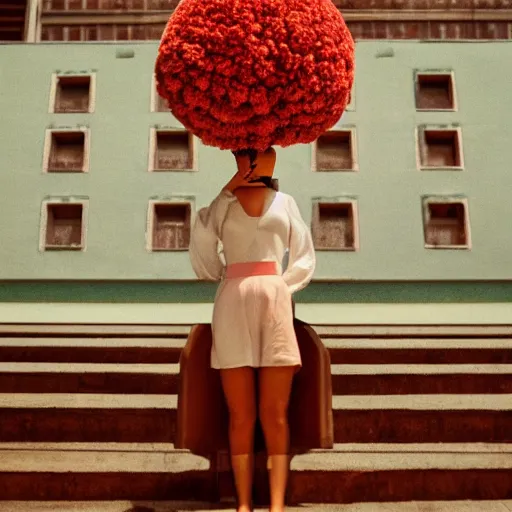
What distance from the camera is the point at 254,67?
1.91 meters

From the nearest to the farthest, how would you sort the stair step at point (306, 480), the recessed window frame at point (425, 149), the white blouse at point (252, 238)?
1. the white blouse at point (252, 238)
2. the stair step at point (306, 480)
3. the recessed window frame at point (425, 149)

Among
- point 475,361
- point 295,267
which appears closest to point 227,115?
point 295,267

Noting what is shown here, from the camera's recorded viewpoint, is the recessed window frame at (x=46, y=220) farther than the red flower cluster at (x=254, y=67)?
Yes

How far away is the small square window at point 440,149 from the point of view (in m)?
5.03

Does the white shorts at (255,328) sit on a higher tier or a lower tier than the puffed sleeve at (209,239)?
lower

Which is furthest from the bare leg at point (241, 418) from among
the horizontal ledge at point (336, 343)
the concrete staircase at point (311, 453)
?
the horizontal ledge at point (336, 343)

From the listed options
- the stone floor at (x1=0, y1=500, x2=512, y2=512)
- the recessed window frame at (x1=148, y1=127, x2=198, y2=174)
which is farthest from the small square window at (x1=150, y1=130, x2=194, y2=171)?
the stone floor at (x1=0, y1=500, x2=512, y2=512)

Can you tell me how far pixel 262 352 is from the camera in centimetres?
Answer: 210

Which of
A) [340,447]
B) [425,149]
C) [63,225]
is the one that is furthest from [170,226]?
[340,447]

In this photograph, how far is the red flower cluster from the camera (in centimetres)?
192

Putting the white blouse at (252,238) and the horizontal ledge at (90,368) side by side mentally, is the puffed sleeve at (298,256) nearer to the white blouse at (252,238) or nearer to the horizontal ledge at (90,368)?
the white blouse at (252,238)

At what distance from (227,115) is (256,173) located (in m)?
0.28

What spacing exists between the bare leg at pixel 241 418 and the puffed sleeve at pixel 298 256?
0.35 metres

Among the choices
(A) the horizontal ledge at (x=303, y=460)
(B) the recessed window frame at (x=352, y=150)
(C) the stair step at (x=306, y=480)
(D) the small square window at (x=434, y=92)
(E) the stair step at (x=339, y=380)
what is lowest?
(C) the stair step at (x=306, y=480)
